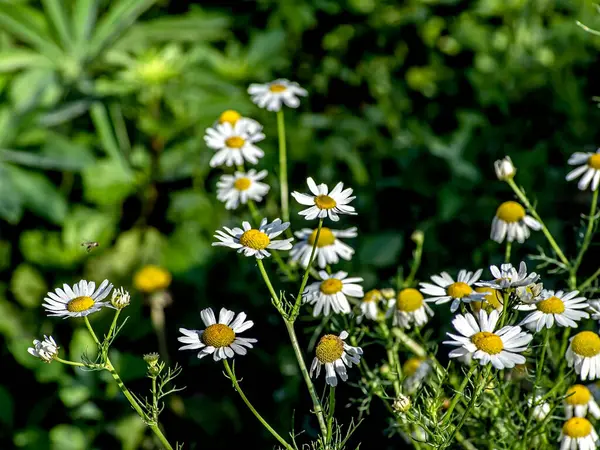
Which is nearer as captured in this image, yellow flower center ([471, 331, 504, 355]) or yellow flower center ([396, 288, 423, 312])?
yellow flower center ([471, 331, 504, 355])

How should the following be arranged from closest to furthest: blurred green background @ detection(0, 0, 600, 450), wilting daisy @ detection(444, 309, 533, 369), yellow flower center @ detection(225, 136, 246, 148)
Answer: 1. wilting daisy @ detection(444, 309, 533, 369)
2. yellow flower center @ detection(225, 136, 246, 148)
3. blurred green background @ detection(0, 0, 600, 450)

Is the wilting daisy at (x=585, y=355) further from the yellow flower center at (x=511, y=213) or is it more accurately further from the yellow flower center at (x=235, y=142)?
the yellow flower center at (x=235, y=142)

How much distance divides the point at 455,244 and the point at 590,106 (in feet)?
1.80

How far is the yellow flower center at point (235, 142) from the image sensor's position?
45.0 inches

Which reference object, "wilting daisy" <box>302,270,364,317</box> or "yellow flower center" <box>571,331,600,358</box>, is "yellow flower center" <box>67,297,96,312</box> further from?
"yellow flower center" <box>571,331,600,358</box>

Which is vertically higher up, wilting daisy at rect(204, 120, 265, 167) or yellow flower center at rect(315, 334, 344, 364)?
yellow flower center at rect(315, 334, 344, 364)

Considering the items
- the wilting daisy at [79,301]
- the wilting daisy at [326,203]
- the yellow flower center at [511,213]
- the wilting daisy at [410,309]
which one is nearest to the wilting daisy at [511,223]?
the yellow flower center at [511,213]

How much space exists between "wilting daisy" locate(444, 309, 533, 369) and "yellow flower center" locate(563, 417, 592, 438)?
170mm

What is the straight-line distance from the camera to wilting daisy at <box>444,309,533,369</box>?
28.0 inches

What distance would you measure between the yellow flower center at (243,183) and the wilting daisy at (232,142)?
2cm

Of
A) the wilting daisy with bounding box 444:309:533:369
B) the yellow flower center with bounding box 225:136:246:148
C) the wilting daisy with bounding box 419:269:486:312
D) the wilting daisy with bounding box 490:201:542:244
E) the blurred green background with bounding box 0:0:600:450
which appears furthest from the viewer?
the blurred green background with bounding box 0:0:600:450

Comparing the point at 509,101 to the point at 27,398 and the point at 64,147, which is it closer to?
the point at 64,147

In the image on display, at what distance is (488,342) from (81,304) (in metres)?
0.38

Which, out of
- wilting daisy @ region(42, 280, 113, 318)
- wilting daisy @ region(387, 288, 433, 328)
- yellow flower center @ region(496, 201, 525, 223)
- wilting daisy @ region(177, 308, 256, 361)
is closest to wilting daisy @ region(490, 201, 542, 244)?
yellow flower center @ region(496, 201, 525, 223)
